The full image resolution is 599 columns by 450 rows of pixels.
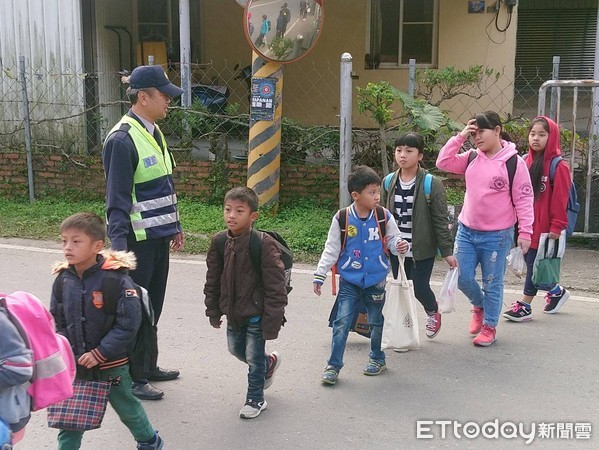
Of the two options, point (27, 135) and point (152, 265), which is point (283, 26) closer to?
point (27, 135)

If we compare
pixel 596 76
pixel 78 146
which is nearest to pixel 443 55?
pixel 596 76

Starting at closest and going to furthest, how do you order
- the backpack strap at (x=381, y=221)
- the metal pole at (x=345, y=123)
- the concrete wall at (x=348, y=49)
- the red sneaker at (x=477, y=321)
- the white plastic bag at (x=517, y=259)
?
the backpack strap at (x=381, y=221) < the red sneaker at (x=477, y=321) < the white plastic bag at (x=517, y=259) < the metal pole at (x=345, y=123) < the concrete wall at (x=348, y=49)

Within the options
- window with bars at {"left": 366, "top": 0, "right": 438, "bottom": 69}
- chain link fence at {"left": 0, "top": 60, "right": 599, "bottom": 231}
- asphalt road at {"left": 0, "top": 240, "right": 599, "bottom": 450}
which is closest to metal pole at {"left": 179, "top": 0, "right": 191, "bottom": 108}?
chain link fence at {"left": 0, "top": 60, "right": 599, "bottom": 231}

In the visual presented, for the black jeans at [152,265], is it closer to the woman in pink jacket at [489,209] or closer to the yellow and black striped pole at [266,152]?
the woman in pink jacket at [489,209]

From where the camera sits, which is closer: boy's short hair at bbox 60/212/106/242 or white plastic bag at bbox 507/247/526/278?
boy's short hair at bbox 60/212/106/242

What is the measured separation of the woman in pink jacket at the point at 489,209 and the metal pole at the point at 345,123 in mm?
2720

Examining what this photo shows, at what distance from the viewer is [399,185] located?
203 inches

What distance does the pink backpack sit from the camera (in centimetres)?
276

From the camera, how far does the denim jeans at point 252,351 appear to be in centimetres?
414

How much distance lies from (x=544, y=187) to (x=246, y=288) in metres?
2.69

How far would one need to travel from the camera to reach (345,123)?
8.01m

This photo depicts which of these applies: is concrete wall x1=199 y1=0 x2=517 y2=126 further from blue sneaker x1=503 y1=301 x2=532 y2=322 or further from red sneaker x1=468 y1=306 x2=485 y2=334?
red sneaker x1=468 y1=306 x2=485 y2=334

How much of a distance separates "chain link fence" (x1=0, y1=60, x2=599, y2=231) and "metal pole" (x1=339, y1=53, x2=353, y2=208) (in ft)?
1.58

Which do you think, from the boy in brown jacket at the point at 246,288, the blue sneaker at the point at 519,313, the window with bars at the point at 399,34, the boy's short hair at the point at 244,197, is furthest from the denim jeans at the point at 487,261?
the window with bars at the point at 399,34
